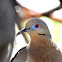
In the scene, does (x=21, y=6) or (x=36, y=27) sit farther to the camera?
(x=21, y=6)

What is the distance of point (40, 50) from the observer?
127 centimetres

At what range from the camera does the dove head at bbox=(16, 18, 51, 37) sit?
4.09ft

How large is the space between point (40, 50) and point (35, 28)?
146mm

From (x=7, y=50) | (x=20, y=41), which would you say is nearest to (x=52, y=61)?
(x=7, y=50)

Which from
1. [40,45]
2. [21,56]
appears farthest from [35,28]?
[21,56]

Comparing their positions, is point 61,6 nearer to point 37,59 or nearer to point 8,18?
point 8,18

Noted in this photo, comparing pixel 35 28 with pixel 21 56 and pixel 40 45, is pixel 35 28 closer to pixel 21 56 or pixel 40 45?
pixel 40 45

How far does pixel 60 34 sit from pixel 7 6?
890 mm

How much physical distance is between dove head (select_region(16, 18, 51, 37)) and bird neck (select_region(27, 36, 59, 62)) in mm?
36

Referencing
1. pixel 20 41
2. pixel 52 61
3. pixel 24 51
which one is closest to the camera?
pixel 52 61

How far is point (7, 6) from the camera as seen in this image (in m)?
1.53

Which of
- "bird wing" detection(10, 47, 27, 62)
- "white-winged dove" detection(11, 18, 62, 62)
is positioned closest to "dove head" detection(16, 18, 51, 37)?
"white-winged dove" detection(11, 18, 62, 62)

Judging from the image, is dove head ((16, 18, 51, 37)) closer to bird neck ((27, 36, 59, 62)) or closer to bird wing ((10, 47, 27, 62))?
bird neck ((27, 36, 59, 62))

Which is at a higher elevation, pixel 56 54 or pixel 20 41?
pixel 56 54
